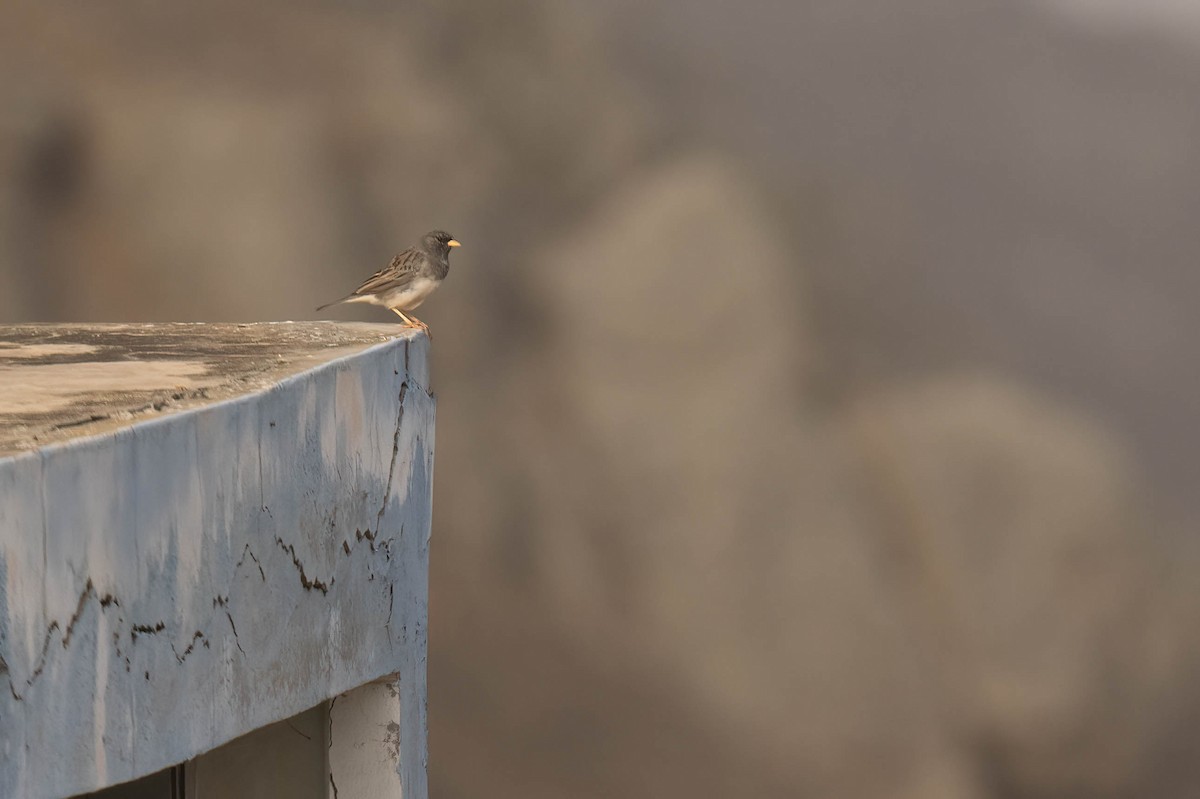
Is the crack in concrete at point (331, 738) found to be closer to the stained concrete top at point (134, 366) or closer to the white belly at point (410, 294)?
the stained concrete top at point (134, 366)

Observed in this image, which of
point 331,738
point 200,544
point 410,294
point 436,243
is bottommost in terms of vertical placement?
point 331,738

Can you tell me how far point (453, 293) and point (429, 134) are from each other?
1.21 metres

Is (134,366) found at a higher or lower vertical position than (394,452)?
higher

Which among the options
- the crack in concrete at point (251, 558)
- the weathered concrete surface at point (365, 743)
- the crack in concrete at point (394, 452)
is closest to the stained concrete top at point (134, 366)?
the crack in concrete at point (394, 452)

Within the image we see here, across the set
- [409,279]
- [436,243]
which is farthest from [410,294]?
[436,243]

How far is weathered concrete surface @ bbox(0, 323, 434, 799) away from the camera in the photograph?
1.89m

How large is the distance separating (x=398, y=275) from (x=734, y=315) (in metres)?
4.77

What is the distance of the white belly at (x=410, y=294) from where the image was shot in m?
6.39

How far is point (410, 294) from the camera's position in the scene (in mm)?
6410

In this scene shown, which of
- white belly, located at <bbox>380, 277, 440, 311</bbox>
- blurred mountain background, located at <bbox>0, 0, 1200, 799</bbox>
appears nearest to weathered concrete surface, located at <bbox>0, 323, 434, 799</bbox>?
white belly, located at <bbox>380, 277, 440, 311</bbox>

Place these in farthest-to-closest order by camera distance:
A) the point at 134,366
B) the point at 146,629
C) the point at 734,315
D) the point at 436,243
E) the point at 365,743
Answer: the point at 734,315 < the point at 436,243 < the point at 365,743 < the point at 134,366 < the point at 146,629

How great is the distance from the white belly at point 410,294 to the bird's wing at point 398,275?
3cm

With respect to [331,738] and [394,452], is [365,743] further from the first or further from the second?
[394,452]

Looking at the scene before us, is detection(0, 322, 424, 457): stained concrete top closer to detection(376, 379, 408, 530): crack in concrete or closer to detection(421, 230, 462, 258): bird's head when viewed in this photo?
detection(376, 379, 408, 530): crack in concrete
